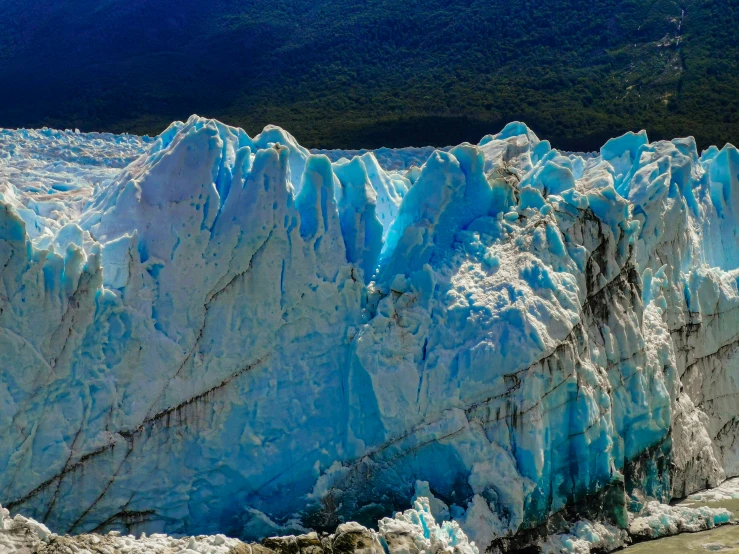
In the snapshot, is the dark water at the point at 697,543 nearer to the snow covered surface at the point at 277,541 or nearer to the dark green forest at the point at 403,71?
the snow covered surface at the point at 277,541

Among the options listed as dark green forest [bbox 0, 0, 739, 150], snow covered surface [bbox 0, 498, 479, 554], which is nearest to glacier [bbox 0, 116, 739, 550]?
snow covered surface [bbox 0, 498, 479, 554]

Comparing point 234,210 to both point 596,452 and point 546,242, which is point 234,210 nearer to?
point 546,242

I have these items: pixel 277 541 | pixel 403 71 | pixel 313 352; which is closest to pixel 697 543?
pixel 313 352

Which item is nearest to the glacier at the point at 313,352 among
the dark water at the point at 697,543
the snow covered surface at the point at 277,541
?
the dark water at the point at 697,543

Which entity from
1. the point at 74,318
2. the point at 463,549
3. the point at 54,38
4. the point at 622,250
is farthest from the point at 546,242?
the point at 54,38

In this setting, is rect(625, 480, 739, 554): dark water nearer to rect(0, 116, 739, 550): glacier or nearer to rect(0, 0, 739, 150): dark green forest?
rect(0, 116, 739, 550): glacier
